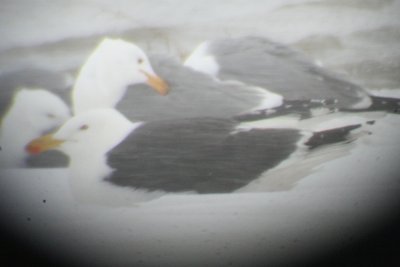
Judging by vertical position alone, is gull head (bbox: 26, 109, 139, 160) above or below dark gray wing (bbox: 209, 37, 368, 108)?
below

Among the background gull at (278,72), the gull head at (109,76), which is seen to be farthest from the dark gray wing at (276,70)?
the gull head at (109,76)

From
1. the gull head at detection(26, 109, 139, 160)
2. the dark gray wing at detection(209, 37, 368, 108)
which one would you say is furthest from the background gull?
the gull head at detection(26, 109, 139, 160)

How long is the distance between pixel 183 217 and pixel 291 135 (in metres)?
0.29

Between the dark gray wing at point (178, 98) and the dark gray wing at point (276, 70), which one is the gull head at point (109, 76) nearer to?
the dark gray wing at point (178, 98)

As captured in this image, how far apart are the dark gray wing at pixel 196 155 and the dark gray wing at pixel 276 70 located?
90 mm

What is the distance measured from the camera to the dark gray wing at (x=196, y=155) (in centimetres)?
121

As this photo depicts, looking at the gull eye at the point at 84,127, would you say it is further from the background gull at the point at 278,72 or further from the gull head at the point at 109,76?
the background gull at the point at 278,72

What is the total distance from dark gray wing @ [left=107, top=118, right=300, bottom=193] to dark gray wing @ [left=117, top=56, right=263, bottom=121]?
2 cm

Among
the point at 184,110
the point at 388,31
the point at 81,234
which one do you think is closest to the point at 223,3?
the point at 184,110

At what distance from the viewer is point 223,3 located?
1.19 metres

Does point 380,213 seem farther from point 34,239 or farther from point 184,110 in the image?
point 34,239

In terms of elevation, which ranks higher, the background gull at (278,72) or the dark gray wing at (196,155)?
the background gull at (278,72)

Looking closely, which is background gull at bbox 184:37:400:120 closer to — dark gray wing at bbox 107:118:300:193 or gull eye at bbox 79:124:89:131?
dark gray wing at bbox 107:118:300:193

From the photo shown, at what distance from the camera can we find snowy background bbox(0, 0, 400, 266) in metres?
1.19
